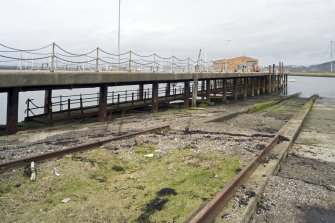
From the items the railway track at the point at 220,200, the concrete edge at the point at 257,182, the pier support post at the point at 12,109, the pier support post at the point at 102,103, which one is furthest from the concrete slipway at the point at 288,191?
the pier support post at the point at 102,103

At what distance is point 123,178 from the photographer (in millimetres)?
7895

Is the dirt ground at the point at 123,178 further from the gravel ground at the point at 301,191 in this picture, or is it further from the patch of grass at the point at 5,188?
the gravel ground at the point at 301,191

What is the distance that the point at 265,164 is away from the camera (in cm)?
934

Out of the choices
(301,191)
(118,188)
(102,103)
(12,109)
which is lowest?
(301,191)

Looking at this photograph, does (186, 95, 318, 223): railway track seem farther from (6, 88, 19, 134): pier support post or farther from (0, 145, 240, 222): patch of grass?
(6, 88, 19, 134): pier support post

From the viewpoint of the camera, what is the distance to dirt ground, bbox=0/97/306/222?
610cm

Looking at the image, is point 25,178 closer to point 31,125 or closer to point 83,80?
point 83,80

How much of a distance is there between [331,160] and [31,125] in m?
13.7

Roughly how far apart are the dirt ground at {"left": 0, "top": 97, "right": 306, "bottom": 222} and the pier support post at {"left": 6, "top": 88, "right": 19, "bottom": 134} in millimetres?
1599

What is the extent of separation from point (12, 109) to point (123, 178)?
827cm

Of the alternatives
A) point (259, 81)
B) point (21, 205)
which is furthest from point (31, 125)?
point (259, 81)

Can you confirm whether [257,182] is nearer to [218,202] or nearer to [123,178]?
[218,202]

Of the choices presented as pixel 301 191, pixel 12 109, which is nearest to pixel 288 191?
pixel 301 191

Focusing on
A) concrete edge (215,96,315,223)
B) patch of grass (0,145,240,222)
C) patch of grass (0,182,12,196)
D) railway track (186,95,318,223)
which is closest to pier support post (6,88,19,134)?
patch of grass (0,145,240,222)
